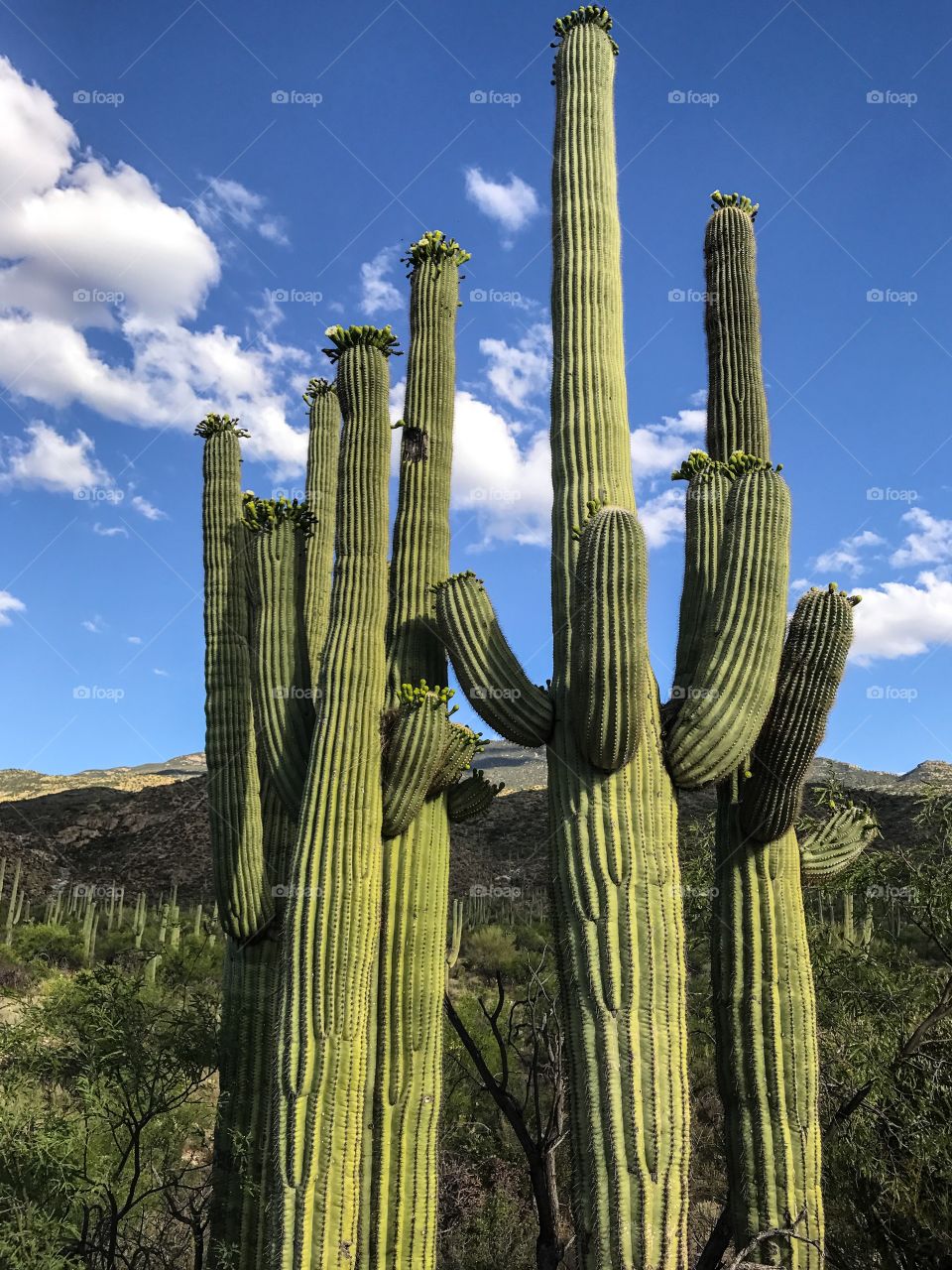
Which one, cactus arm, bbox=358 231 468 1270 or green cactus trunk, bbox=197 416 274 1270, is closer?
cactus arm, bbox=358 231 468 1270

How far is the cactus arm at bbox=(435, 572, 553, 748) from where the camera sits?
522 cm

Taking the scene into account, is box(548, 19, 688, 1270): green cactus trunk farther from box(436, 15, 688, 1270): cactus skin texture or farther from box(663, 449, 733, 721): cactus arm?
box(663, 449, 733, 721): cactus arm

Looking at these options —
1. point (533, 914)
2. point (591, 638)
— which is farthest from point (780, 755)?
point (533, 914)

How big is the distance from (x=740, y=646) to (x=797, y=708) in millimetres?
593

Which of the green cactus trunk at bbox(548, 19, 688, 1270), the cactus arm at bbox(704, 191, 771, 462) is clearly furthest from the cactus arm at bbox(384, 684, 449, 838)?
the cactus arm at bbox(704, 191, 771, 462)

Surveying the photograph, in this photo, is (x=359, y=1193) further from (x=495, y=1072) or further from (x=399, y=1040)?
(x=495, y=1072)

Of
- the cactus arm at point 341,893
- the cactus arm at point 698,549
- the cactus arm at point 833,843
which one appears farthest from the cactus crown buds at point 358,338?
the cactus arm at point 833,843

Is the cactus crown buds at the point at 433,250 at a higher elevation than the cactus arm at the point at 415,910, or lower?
higher

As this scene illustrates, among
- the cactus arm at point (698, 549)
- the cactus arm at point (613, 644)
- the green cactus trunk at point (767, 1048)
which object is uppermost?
the cactus arm at point (698, 549)

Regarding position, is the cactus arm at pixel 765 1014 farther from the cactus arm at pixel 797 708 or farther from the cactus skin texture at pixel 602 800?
the cactus skin texture at pixel 602 800

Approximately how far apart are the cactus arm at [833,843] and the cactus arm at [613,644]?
1.99 meters

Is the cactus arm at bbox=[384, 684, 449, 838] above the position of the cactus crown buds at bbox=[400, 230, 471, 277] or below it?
below

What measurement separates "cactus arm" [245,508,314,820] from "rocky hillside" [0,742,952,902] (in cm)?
1997

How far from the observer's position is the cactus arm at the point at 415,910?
5027 millimetres
